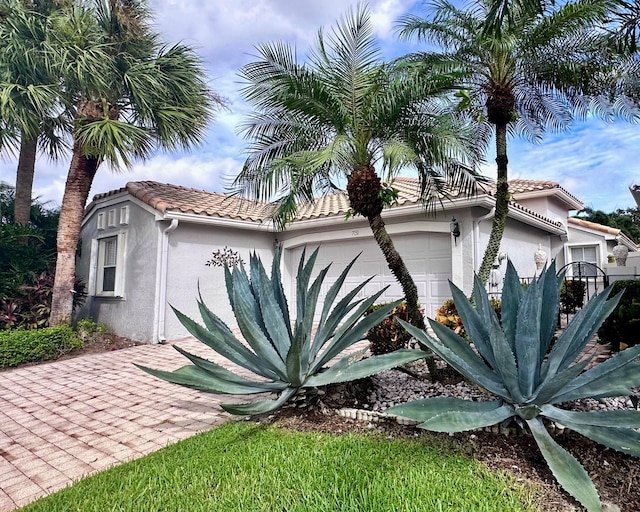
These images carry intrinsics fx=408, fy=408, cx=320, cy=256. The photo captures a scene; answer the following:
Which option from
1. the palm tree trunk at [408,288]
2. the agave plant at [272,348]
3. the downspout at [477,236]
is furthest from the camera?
the downspout at [477,236]

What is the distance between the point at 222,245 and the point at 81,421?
762 centimetres

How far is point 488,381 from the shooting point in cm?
355

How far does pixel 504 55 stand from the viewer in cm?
624

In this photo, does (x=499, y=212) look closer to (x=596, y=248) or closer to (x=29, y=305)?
(x=29, y=305)

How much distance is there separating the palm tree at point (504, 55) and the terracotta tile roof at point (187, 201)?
17.9 feet

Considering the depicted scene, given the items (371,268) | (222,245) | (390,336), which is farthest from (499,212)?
(222,245)

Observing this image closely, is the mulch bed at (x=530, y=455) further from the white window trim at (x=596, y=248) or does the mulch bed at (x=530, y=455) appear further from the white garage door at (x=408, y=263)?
the white window trim at (x=596, y=248)

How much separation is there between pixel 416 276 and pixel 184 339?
21.8 ft

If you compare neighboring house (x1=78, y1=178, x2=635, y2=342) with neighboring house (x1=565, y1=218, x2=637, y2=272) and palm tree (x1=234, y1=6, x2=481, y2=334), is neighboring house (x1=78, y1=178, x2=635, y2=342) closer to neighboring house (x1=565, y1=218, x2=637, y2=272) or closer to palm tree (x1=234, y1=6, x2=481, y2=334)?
palm tree (x1=234, y1=6, x2=481, y2=334)

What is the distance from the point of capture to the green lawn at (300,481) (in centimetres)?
281

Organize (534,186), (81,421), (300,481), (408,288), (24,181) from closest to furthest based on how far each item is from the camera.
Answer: (300,481), (81,421), (408,288), (24,181), (534,186)

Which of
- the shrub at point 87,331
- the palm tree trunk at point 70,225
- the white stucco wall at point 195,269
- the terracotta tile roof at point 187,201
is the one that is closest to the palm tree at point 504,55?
the terracotta tile roof at point 187,201

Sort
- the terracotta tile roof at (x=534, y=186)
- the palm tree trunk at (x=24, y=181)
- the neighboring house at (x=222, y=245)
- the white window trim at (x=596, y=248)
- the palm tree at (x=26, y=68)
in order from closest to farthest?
1. the palm tree at (x=26, y=68)
2. the neighboring house at (x=222, y=245)
3. the palm tree trunk at (x=24, y=181)
4. the terracotta tile roof at (x=534, y=186)
5. the white window trim at (x=596, y=248)

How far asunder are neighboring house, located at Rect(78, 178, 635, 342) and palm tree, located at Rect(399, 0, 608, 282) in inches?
131
